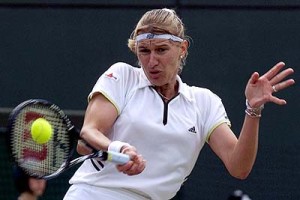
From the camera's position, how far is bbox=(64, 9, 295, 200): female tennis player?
4758mm

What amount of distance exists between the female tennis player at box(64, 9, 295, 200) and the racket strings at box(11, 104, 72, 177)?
10cm

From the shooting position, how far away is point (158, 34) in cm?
491

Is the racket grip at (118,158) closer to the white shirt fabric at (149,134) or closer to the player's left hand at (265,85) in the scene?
the white shirt fabric at (149,134)

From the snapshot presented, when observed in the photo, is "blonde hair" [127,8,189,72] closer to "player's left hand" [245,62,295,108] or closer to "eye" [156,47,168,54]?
"eye" [156,47,168,54]

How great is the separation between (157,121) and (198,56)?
3.74 metres

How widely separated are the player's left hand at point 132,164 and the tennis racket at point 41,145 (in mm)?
224

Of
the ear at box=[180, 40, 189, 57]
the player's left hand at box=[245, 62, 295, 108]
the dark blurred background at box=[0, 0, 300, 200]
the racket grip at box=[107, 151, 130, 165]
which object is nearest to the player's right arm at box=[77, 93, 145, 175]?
the racket grip at box=[107, 151, 130, 165]

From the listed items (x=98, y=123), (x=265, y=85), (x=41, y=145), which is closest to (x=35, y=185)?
(x=41, y=145)

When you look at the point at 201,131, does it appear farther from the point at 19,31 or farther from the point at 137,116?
the point at 19,31

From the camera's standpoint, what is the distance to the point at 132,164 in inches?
172

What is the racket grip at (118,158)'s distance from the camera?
438 cm

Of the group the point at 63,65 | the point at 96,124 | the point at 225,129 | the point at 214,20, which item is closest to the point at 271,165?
the point at 214,20

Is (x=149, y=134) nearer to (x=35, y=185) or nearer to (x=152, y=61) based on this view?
(x=152, y=61)

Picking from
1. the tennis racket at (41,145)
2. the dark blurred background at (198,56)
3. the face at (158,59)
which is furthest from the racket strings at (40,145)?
the dark blurred background at (198,56)
